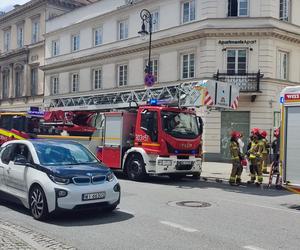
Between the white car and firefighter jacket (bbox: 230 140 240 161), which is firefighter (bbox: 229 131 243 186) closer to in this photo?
firefighter jacket (bbox: 230 140 240 161)

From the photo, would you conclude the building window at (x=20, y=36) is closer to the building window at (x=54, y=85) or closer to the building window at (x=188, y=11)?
the building window at (x=54, y=85)

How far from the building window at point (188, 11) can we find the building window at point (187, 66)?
89.6 inches

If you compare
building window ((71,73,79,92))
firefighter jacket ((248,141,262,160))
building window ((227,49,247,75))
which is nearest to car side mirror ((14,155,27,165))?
firefighter jacket ((248,141,262,160))

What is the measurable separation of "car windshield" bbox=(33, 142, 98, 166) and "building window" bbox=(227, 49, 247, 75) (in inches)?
701

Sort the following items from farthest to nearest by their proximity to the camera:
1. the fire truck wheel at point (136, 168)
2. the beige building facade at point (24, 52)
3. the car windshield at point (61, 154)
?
the beige building facade at point (24, 52) < the fire truck wheel at point (136, 168) < the car windshield at point (61, 154)

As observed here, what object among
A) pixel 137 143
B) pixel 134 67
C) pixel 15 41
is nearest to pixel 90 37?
pixel 134 67

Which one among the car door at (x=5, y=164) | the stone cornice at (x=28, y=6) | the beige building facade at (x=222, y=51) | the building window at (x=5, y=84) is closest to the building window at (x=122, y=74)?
the beige building facade at (x=222, y=51)

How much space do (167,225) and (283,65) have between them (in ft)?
70.5

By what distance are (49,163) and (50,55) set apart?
111 ft

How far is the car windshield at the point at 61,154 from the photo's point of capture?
9.03 m

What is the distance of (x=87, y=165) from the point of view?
9.15 meters

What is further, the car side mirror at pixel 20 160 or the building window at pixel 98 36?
the building window at pixel 98 36

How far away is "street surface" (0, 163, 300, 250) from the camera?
6801 millimetres

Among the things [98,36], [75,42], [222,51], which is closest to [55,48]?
[75,42]
